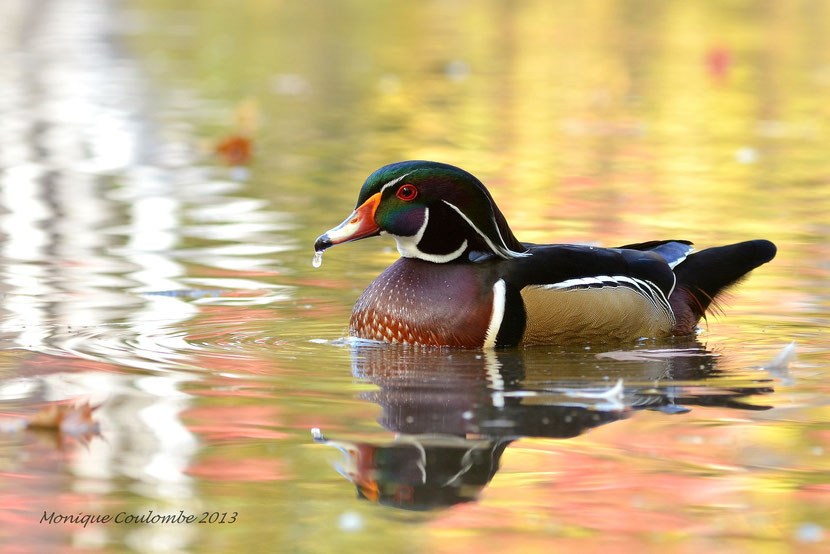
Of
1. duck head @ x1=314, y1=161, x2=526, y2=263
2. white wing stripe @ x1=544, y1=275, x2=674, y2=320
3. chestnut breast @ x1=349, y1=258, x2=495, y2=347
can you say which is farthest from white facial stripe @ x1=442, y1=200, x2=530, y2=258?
white wing stripe @ x1=544, y1=275, x2=674, y2=320

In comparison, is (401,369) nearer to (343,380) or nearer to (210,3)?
(343,380)

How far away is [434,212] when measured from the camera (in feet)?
21.5

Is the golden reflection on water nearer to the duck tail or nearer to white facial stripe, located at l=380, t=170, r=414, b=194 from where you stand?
the duck tail

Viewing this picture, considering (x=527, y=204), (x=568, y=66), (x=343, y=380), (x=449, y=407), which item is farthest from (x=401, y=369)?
(x=568, y=66)

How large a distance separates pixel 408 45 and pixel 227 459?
19929 millimetres

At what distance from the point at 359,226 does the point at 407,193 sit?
260 millimetres

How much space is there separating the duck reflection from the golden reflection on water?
0.06 feet

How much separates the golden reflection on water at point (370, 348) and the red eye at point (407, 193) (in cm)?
70

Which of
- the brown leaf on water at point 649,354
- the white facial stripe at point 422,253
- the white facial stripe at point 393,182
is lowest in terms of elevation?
the brown leaf on water at point 649,354

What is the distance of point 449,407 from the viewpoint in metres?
5.41

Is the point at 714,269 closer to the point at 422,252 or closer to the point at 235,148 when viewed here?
the point at 422,252

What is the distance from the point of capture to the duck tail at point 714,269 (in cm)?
715

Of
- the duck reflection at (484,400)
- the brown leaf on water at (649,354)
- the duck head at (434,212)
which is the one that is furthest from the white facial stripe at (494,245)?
the brown leaf on water at (649,354)

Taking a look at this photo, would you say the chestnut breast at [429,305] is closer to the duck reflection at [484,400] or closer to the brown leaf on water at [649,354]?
the duck reflection at [484,400]
